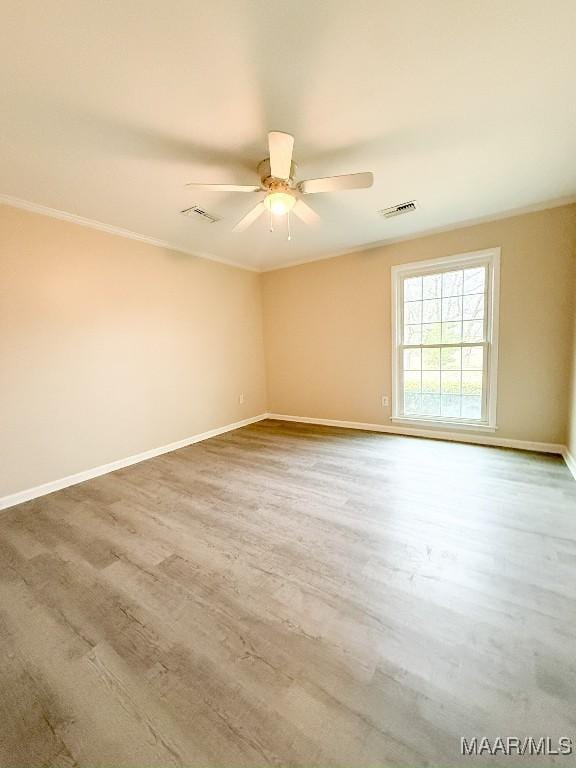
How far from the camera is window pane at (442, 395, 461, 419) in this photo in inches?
146

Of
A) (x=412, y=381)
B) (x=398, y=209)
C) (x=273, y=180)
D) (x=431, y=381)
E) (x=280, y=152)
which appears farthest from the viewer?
(x=412, y=381)

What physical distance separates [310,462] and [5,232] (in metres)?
3.43

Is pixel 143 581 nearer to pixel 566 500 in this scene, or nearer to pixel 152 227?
pixel 566 500

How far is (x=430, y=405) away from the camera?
388 centimetres

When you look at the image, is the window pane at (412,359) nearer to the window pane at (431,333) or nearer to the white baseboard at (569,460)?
the window pane at (431,333)

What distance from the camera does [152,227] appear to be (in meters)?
3.16

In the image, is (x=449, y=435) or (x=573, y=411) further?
(x=449, y=435)

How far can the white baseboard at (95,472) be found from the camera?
256 cm

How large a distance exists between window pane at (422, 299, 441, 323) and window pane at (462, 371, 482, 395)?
75 cm

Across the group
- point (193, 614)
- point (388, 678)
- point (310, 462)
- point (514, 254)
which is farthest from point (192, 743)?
point (514, 254)

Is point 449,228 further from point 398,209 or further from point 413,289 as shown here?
point 398,209

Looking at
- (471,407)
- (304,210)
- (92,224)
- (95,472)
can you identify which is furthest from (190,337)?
(471,407)

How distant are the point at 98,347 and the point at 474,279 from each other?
424 centimetres

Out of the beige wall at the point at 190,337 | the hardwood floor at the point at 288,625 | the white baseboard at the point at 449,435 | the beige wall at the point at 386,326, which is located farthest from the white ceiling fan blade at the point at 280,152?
the white baseboard at the point at 449,435
